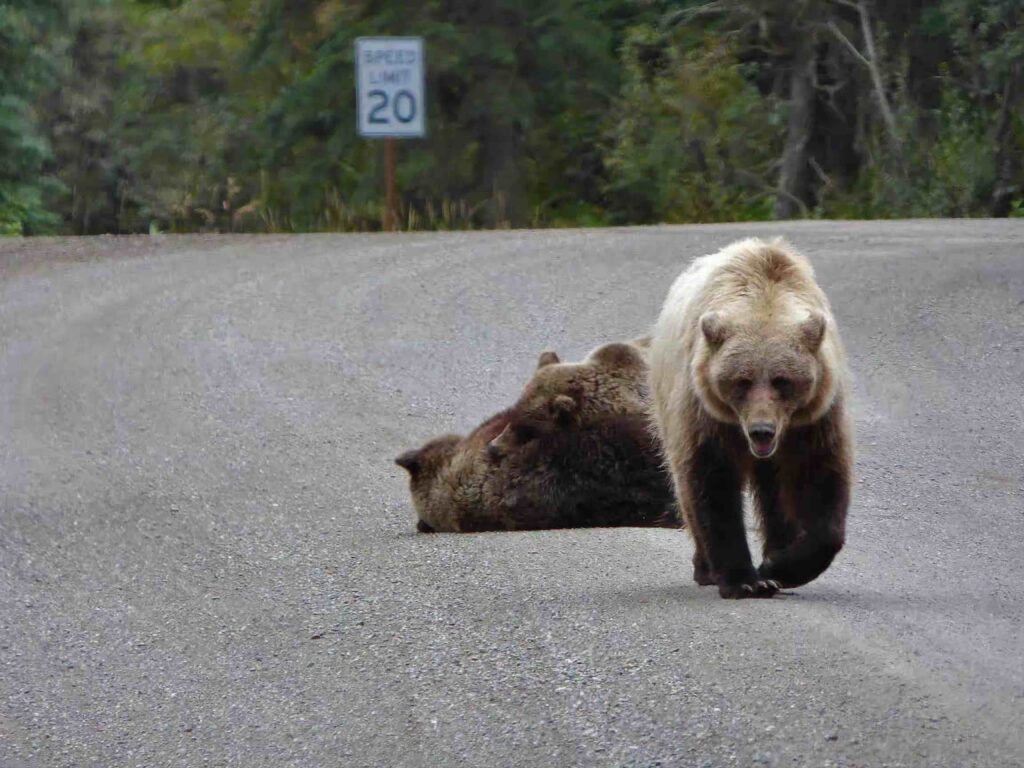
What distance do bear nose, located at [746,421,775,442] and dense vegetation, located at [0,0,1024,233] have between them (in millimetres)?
22547

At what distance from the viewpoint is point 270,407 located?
539 inches

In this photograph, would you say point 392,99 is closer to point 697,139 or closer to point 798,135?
point 697,139

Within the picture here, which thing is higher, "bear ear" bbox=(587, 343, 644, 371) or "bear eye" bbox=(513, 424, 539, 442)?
"bear ear" bbox=(587, 343, 644, 371)

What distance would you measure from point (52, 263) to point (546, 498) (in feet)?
44.4

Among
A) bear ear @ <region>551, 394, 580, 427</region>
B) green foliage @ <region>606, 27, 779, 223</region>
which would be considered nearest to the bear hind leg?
bear ear @ <region>551, 394, 580, 427</region>

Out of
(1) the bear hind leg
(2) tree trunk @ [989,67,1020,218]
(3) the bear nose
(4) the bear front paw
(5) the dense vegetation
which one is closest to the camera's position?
(3) the bear nose

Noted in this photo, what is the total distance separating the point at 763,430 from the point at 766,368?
246 millimetres

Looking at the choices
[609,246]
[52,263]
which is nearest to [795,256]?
[609,246]

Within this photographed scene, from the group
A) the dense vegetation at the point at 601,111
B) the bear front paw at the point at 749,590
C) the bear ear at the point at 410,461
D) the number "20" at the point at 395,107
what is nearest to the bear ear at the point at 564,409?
the bear ear at the point at 410,461

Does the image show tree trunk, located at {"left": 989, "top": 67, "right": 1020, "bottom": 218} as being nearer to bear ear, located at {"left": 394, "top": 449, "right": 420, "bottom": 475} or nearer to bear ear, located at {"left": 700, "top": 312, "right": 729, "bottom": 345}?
bear ear, located at {"left": 394, "top": 449, "right": 420, "bottom": 475}

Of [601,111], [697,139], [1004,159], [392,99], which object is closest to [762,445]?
[392,99]

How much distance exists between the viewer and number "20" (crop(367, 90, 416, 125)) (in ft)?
78.3

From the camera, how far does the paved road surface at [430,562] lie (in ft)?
19.2

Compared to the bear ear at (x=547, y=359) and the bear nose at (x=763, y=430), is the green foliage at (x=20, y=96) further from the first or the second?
the bear nose at (x=763, y=430)
